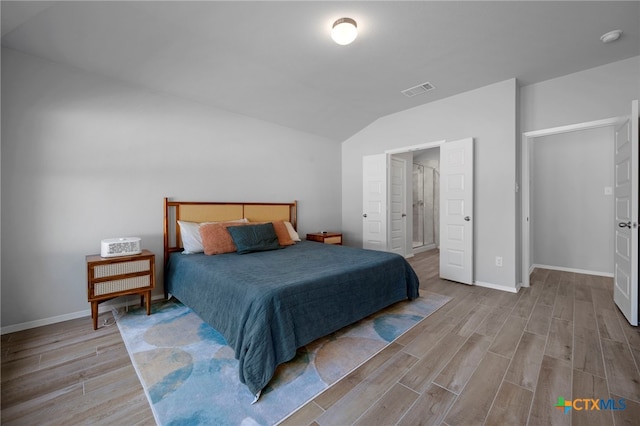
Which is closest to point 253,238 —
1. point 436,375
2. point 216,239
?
point 216,239

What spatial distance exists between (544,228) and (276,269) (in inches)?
188

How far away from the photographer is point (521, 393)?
1507mm

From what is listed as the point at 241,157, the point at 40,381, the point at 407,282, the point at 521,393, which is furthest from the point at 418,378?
the point at 241,157

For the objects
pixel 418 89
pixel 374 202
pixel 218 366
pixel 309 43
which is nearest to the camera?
pixel 218 366

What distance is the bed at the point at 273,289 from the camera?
5.34ft

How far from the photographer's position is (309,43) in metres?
2.51

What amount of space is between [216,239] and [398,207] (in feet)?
11.5

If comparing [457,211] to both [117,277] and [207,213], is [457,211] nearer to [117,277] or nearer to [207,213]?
[207,213]

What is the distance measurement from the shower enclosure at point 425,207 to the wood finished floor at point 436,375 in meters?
3.86

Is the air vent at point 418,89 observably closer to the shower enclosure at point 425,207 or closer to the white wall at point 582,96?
the white wall at point 582,96

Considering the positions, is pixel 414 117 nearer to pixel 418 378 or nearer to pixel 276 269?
pixel 276 269

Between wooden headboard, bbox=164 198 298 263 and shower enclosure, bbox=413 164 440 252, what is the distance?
364cm

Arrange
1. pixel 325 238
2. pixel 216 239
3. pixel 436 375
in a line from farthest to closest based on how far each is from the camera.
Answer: pixel 325 238 < pixel 216 239 < pixel 436 375

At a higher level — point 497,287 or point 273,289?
point 273,289
